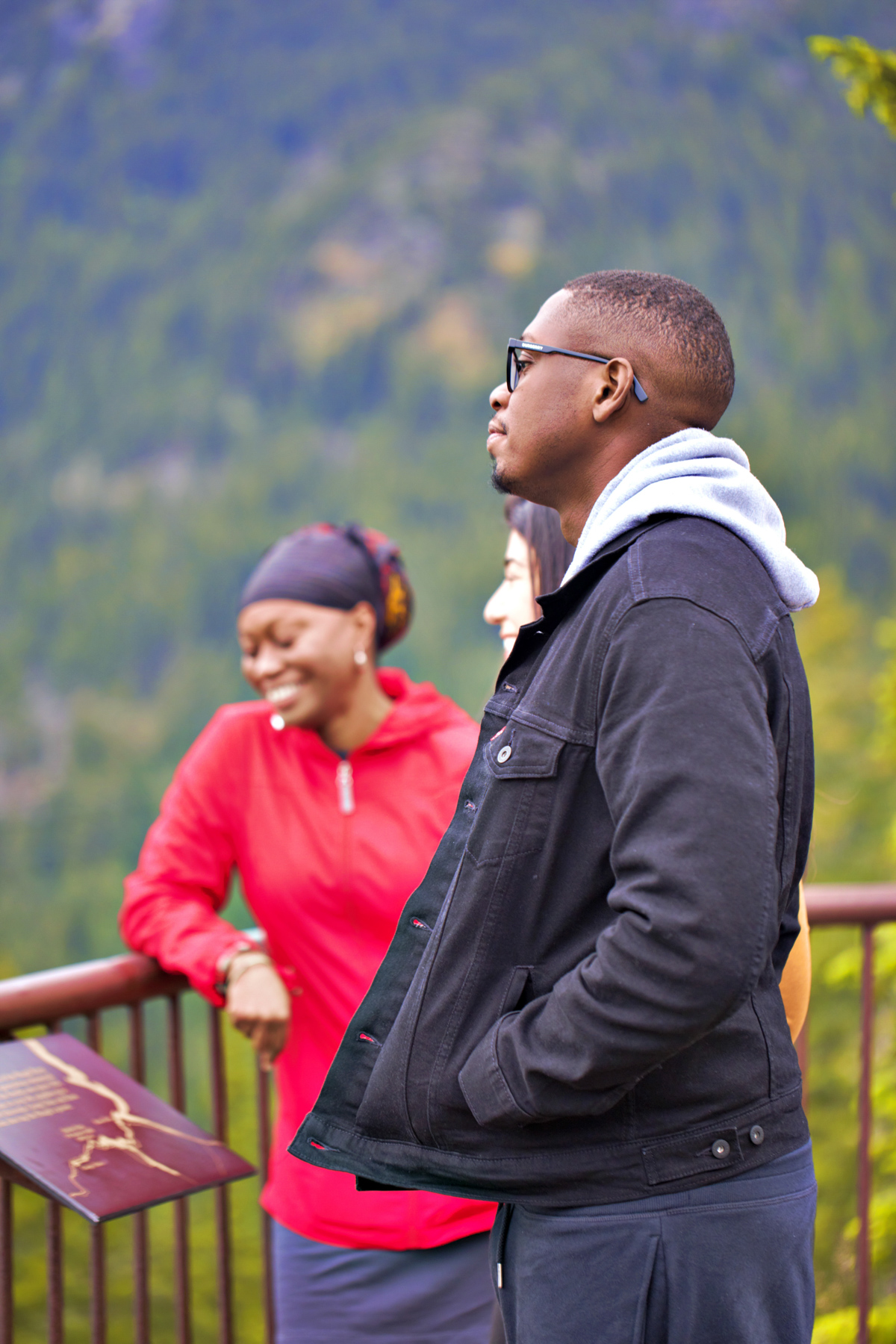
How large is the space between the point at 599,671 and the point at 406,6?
33507 millimetres

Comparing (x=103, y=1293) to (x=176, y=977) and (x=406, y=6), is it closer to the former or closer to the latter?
(x=176, y=977)

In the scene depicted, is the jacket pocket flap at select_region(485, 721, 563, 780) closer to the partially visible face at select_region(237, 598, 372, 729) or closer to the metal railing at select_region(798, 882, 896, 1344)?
the partially visible face at select_region(237, 598, 372, 729)

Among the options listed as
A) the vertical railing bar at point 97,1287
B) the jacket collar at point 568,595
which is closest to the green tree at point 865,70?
the jacket collar at point 568,595

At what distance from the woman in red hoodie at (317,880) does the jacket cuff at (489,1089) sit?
89 cm

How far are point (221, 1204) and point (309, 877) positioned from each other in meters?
0.72

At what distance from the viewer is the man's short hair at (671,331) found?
1273 mm

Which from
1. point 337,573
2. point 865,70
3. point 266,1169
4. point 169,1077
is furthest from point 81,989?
point 865,70

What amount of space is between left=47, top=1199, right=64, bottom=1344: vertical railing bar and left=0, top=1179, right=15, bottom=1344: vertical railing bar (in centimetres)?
8

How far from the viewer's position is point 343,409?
2780 centimetres

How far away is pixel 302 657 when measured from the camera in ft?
7.74

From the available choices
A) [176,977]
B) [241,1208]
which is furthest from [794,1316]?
[241,1208]

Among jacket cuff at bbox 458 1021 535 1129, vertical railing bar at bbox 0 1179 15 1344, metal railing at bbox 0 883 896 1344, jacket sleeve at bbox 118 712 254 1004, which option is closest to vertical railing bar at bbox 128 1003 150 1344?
metal railing at bbox 0 883 896 1344

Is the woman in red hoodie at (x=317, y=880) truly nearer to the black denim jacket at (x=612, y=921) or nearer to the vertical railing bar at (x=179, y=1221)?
the vertical railing bar at (x=179, y=1221)

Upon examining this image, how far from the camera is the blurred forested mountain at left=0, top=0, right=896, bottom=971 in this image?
75.5ft
